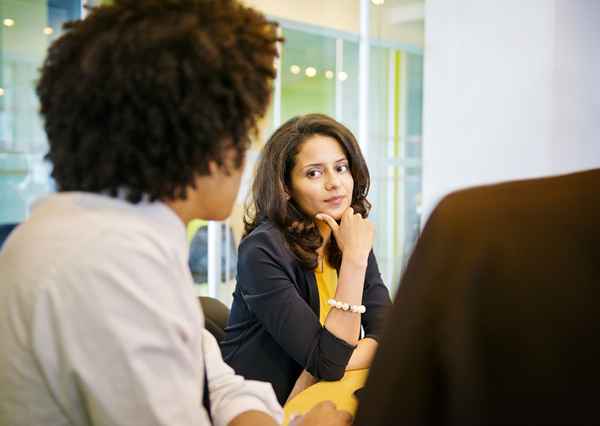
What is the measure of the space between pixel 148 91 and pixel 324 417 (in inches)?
28.9

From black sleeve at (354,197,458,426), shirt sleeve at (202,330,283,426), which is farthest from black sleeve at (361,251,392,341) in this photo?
black sleeve at (354,197,458,426)

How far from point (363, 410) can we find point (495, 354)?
11cm

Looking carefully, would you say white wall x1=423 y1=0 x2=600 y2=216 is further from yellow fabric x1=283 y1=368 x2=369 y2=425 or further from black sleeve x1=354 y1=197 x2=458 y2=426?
black sleeve x1=354 y1=197 x2=458 y2=426

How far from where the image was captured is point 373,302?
1960 mm

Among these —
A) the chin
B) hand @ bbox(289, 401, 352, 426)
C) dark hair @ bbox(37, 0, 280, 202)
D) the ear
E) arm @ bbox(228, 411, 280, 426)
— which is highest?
dark hair @ bbox(37, 0, 280, 202)

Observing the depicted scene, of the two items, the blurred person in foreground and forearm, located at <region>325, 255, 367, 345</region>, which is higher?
the blurred person in foreground

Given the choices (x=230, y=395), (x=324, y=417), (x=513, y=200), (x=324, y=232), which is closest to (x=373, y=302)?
(x=324, y=232)

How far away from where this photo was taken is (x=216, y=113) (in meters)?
0.89

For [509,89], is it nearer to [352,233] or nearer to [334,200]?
[334,200]

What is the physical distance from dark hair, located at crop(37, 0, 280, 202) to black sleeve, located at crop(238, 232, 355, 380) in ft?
2.63

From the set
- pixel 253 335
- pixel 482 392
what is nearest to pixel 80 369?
pixel 482 392

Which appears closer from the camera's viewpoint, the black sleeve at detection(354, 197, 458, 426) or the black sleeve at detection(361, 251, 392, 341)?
the black sleeve at detection(354, 197, 458, 426)

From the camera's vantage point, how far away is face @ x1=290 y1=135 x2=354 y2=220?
2.00 m

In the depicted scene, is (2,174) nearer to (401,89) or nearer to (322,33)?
(322,33)
